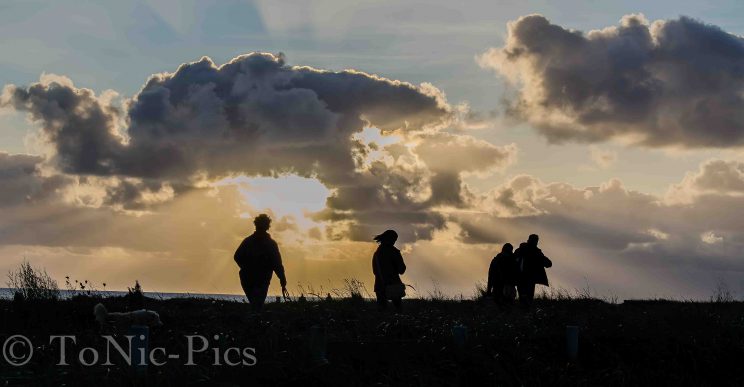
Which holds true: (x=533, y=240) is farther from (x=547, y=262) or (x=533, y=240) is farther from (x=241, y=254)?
(x=241, y=254)

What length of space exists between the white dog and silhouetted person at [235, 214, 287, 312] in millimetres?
2790

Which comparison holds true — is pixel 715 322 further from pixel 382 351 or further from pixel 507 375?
pixel 382 351

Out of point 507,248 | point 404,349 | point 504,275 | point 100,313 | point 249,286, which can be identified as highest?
point 507,248

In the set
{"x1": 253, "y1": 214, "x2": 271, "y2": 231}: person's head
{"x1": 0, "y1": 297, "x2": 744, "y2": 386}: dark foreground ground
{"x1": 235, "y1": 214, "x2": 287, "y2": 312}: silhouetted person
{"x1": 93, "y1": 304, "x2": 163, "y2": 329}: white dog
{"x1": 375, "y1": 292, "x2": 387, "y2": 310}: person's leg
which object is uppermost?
{"x1": 253, "y1": 214, "x2": 271, "y2": 231}: person's head

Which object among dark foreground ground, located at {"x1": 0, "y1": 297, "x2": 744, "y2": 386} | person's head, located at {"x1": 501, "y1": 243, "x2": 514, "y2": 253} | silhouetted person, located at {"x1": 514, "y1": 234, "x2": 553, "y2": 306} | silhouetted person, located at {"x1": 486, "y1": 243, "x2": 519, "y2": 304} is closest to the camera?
dark foreground ground, located at {"x1": 0, "y1": 297, "x2": 744, "y2": 386}

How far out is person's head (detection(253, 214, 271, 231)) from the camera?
67.1ft

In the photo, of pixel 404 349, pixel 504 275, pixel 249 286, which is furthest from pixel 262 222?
pixel 404 349

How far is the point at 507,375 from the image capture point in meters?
13.7

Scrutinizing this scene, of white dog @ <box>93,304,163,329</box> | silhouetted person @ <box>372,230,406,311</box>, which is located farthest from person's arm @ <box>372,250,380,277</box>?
white dog @ <box>93,304,163,329</box>

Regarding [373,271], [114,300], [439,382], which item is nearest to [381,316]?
[373,271]

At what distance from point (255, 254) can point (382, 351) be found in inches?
274

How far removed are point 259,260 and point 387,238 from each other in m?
3.20

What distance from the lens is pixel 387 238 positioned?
861 inches

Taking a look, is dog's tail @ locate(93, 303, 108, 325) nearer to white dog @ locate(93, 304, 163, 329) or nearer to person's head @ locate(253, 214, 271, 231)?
white dog @ locate(93, 304, 163, 329)
